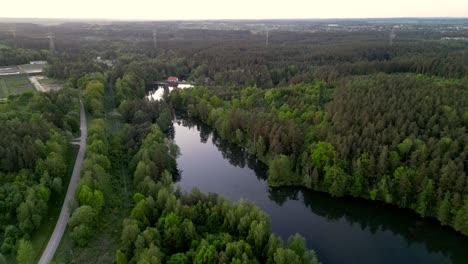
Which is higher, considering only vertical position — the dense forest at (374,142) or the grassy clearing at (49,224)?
the dense forest at (374,142)

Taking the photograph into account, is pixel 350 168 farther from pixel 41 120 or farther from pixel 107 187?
pixel 41 120

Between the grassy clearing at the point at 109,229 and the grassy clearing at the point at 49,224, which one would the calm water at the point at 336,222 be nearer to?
the grassy clearing at the point at 109,229

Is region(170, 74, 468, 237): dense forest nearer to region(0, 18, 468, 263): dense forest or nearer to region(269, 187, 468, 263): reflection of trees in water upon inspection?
region(0, 18, 468, 263): dense forest

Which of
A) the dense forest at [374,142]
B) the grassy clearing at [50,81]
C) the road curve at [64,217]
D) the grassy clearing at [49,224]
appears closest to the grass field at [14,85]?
the grassy clearing at [50,81]

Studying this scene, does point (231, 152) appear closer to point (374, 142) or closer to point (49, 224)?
point (374, 142)

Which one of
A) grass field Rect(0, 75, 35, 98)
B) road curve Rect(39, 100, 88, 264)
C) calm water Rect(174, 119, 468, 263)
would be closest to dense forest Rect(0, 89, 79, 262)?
road curve Rect(39, 100, 88, 264)

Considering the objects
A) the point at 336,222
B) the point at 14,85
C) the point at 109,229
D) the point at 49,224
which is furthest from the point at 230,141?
the point at 14,85

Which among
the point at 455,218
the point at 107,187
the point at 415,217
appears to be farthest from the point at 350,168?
the point at 107,187
